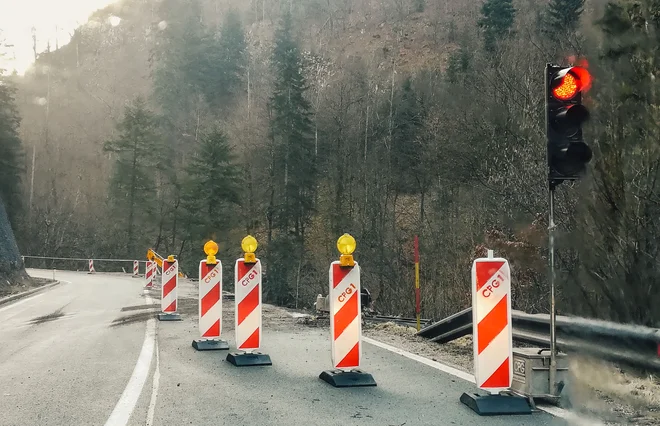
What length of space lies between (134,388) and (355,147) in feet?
148

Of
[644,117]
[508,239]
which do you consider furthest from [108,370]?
[508,239]

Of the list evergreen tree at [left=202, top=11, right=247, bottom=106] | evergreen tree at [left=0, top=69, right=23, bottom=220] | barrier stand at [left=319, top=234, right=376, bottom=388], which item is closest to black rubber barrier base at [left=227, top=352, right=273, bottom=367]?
barrier stand at [left=319, top=234, right=376, bottom=388]

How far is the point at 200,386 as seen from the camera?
6930 mm

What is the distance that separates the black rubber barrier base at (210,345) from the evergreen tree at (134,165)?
163ft

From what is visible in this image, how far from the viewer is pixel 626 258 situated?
5.59 metres

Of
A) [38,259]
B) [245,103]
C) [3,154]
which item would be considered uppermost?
[245,103]

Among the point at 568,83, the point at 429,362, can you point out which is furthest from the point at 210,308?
the point at 568,83

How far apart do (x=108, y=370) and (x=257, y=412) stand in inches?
125

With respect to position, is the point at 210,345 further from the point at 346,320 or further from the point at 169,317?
the point at 169,317

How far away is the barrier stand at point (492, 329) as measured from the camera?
5785 mm

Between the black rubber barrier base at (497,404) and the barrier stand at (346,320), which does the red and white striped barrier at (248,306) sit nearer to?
the barrier stand at (346,320)

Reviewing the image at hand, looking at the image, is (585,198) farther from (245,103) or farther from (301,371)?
(245,103)

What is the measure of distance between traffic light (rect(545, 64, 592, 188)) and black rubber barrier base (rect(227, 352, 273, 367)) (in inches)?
167

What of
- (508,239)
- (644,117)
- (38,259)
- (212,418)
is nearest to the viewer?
(644,117)
